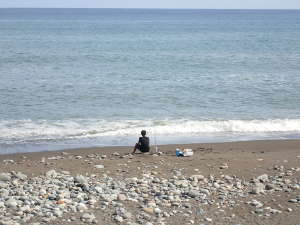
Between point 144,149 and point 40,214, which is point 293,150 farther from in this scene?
point 40,214

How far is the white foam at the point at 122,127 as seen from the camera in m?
22.8

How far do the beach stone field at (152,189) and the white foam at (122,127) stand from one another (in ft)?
15.0

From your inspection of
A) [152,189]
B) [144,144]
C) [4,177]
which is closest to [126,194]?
[152,189]

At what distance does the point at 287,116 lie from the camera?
27.2 meters

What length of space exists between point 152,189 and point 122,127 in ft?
36.5

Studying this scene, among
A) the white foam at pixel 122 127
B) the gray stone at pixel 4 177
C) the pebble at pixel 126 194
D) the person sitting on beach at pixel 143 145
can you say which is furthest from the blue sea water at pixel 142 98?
the pebble at pixel 126 194

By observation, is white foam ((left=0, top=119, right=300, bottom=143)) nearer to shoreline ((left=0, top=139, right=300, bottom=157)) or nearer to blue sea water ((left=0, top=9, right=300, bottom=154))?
blue sea water ((left=0, top=9, right=300, bottom=154))

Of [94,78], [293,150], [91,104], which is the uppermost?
[94,78]

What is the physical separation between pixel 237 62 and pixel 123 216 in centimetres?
3971

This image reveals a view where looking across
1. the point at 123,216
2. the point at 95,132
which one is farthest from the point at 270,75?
the point at 123,216

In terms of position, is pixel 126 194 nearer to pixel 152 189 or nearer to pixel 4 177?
pixel 152 189

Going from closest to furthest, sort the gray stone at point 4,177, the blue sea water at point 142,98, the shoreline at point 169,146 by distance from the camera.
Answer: the gray stone at point 4,177, the shoreline at point 169,146, the blue sea water at point 142,98

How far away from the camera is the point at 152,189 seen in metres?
13.3

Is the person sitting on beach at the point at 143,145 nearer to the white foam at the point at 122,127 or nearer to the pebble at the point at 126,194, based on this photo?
the pebble at the point at 126,194
